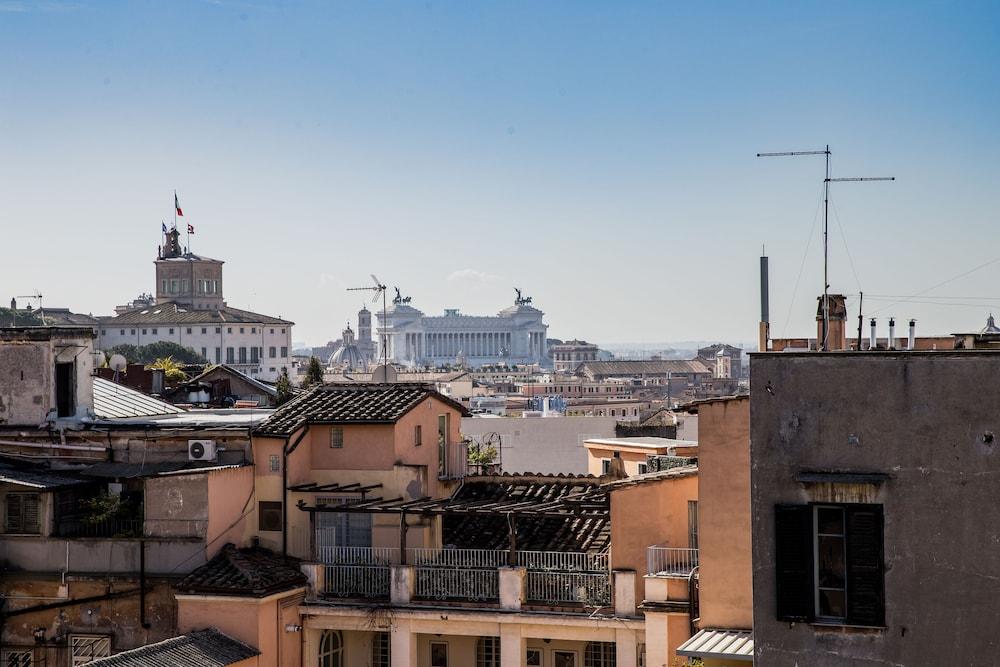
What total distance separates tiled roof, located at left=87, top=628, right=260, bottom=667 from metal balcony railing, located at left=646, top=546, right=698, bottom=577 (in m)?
5.63

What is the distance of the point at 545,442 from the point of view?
4991 cm

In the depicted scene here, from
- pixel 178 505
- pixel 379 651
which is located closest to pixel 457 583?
pixel 379 651

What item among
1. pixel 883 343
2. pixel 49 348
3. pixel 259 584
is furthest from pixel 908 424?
pixel 49 348

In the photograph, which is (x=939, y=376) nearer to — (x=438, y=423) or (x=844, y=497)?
(x=844, y=497)

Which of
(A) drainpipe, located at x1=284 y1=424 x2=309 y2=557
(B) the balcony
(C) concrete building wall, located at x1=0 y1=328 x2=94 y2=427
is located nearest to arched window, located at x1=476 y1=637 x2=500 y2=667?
(B) the balcony

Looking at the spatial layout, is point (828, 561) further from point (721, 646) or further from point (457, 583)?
point (457, 583)

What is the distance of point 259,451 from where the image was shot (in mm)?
21688

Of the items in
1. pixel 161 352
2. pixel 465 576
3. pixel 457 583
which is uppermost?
pixel 161 352

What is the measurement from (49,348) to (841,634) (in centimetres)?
1575

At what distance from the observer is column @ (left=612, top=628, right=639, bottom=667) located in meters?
19.0

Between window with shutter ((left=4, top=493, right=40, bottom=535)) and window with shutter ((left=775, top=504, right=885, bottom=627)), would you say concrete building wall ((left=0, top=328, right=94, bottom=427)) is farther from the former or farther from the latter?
window with shutter ((left=775, top=504, right=885, bottom=627))

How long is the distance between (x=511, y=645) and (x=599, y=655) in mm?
1972

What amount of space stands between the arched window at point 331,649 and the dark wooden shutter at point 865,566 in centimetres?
1134

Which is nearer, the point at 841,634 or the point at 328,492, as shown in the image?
the point at 841,634
